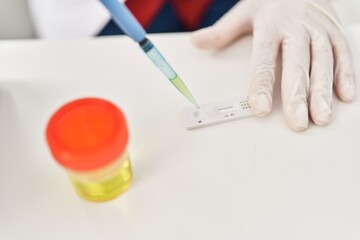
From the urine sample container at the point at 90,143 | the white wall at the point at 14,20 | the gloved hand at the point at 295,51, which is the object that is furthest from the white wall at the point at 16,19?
the urine sample container at the point at 90,143

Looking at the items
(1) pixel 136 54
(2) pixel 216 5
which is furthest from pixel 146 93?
(2) pixel 216 5

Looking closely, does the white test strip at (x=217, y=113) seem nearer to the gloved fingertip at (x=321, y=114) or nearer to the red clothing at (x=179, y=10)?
the gloved fingertip at (x=321, y=114)

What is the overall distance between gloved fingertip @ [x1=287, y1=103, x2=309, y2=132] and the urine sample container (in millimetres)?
282

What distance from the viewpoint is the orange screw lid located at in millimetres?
599

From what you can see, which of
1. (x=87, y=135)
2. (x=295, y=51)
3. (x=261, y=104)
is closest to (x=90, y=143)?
(x=87, y=135)

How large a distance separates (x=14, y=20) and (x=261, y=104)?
2.01ft

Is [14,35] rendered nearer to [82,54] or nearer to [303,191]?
[82,54]

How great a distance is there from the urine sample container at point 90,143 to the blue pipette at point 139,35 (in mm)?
130

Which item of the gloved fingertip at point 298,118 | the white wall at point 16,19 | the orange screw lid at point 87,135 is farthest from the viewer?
the white wall at point 16,19

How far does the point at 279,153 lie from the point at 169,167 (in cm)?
17

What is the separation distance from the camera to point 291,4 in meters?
0.94

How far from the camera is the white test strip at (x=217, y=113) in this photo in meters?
0.78

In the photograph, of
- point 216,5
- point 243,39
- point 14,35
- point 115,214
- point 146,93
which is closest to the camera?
point 115,214

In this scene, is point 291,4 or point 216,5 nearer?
point 291,4
